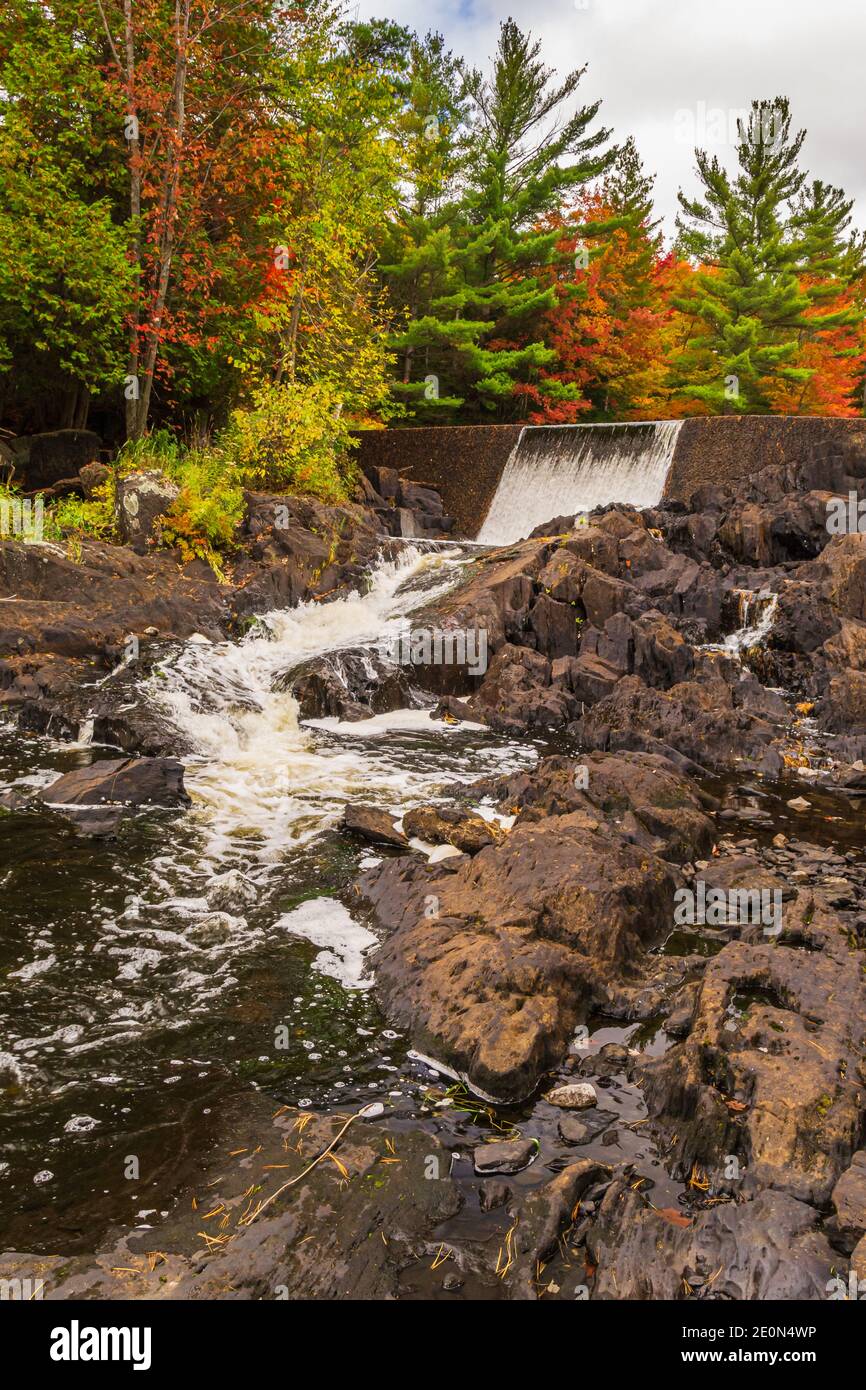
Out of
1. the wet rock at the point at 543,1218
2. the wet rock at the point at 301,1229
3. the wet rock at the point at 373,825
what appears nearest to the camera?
the wet rock at the point at 301,1229

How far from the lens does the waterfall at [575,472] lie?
2044cm

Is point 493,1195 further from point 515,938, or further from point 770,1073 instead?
point 515,938

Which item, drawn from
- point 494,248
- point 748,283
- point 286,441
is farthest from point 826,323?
point 286,441

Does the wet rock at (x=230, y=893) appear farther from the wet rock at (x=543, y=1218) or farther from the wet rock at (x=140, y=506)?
the wet rock at (x=140, y=506)

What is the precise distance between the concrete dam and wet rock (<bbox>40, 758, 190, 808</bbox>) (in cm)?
1366

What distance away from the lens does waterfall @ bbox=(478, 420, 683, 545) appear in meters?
20.4

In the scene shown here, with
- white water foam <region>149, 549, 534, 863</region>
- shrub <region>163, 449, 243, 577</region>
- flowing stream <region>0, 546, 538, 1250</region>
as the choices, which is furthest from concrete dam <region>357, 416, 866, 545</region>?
flowing stream <region>0, 546, 538, 1250</region>

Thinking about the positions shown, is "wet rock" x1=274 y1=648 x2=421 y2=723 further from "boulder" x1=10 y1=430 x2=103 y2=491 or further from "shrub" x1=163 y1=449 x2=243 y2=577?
"boulder" x1=10 y1=430 x2=103 y2=491

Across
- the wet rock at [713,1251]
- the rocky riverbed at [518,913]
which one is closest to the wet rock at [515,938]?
the rocky riverbed at [518,913]

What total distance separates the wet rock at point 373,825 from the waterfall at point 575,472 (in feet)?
47.9
